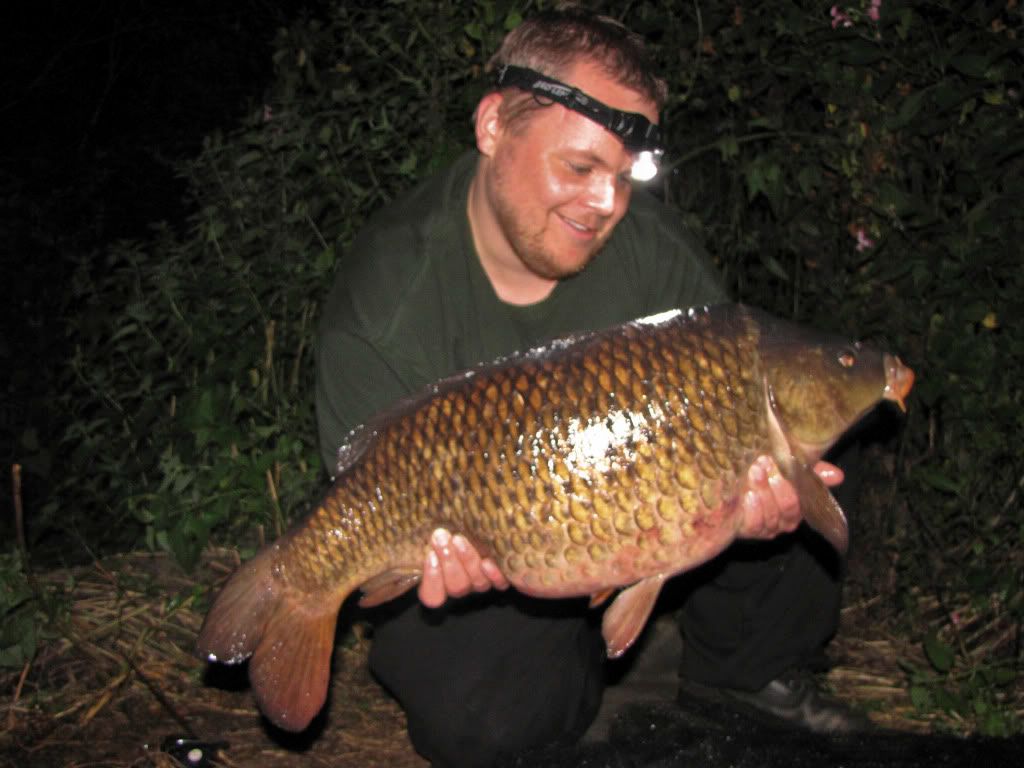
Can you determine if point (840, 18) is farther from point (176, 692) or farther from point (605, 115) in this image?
point (176, 692)

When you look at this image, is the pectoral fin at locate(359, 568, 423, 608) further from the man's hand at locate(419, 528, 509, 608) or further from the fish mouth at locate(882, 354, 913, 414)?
the fish mouth at locate(882, 354, 913, 414)

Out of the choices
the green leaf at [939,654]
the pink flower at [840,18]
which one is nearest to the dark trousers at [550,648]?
the green leaf at [939,654]

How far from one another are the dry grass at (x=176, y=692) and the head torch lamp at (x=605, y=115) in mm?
1343

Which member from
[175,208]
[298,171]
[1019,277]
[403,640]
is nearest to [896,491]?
[1019,277]

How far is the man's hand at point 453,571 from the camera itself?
1.79m

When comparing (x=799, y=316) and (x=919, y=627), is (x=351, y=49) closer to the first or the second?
(x=799, y=316)

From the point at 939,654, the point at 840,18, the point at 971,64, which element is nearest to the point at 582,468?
the point at 939,654

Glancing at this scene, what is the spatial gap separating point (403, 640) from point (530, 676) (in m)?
0.26

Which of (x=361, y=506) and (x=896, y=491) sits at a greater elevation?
(x=361, y=506)

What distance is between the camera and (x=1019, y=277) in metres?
2.53

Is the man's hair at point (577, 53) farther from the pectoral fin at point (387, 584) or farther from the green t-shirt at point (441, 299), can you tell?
the pectoral fin at point (387, 584)

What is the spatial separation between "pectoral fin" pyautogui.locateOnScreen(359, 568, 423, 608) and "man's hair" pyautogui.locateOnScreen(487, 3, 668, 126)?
0.86 m

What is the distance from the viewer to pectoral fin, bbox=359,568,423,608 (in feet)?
6.05

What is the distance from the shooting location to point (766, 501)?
177 centimetres
